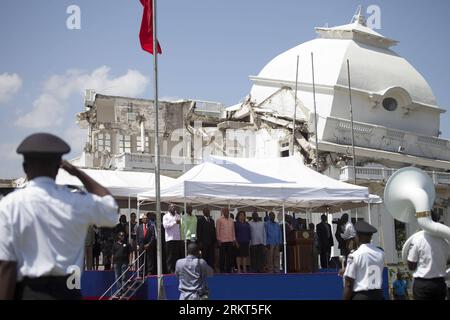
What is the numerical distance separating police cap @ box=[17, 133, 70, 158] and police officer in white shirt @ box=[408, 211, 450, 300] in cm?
520

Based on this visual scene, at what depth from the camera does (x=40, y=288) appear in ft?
13.3

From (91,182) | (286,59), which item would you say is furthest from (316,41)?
(91,182)

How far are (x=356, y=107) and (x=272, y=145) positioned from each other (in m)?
6.41

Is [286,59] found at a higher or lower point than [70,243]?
higher

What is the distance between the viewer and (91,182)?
445cm

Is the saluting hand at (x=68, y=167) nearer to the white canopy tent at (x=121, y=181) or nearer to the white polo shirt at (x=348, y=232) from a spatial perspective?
the white canopy tent at (x=121, y=181)

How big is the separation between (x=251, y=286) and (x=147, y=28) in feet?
22.6

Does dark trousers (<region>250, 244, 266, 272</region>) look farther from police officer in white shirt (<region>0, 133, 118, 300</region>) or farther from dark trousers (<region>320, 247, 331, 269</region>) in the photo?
police officer in white shirt (<region>0, 133, 118, 300</region>)

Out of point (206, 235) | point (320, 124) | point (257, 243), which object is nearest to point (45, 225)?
point (206, 235)

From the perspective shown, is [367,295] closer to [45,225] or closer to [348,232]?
[45,225]

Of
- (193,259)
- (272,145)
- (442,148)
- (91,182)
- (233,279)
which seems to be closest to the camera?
(91,182)

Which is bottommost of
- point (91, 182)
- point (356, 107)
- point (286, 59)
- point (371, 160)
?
point (91, 182)

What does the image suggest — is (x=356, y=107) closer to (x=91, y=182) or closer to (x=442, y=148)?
(x=442, y=148)
